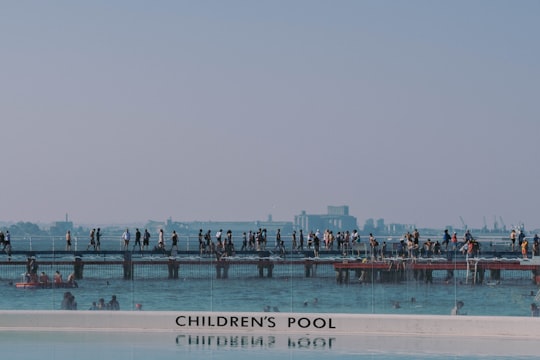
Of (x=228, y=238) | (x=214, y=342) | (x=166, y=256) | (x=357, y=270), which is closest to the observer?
(x=214, y=342)

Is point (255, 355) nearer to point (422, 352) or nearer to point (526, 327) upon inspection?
point (422, 352)

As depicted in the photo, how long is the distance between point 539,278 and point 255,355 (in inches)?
638

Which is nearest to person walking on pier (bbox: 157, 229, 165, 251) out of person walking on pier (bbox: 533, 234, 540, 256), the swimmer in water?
person walking on pier (bbox: 533, 234, 540, 256)

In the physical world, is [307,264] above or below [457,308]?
above

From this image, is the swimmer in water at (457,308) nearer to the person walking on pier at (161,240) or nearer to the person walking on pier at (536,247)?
the person walking on pier at (536,247)

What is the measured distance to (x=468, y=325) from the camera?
96.7 feet

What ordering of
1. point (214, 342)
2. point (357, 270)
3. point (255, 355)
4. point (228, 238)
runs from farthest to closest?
point (228, 238)
point (357, 270)
point (214, 342)
point (255, 355)

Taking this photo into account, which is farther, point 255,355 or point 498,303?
point 498,303

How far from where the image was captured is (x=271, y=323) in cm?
3041

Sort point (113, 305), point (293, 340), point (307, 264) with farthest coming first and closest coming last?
point (307, 264), point (113, 305), point (293, 340)

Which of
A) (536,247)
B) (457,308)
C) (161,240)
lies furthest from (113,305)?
(161,240)

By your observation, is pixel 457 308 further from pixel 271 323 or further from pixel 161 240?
pixel 161 240

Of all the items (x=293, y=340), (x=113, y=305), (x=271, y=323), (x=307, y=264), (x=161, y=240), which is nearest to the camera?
(x=293, y=340)

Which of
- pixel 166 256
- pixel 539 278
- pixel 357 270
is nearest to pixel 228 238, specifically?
pixel 166 256
